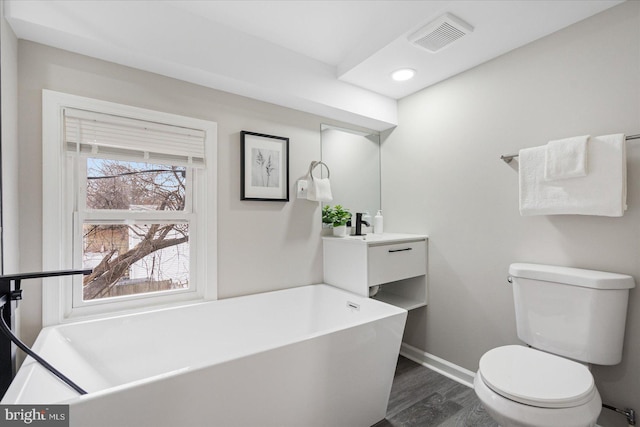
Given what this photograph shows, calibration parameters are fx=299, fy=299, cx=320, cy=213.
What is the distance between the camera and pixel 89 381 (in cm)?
143

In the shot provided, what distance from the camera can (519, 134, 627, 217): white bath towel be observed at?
147 centimetres

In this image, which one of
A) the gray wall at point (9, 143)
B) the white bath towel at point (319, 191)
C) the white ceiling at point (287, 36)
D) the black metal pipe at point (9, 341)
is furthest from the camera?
the white bath towel at point (319, 191)

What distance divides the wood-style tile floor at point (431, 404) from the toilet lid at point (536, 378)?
60 centimetres

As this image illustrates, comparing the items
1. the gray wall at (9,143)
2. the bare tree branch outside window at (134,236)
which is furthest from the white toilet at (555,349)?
the gray wall at (9,143)

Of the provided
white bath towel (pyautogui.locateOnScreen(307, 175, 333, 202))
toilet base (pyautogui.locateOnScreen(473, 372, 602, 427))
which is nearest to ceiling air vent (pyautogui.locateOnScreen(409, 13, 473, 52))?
white bath towel (pyautogui.locateOnScreen(307, 175, 333, 202))

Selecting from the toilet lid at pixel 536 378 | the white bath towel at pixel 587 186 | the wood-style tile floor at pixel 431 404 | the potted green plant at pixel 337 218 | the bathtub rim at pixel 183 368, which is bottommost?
the wood-style tile floor at pixel 431 404

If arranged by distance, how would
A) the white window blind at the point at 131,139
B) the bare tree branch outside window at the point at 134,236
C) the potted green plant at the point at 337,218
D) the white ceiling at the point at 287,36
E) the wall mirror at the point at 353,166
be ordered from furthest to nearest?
the wall mirror at the point at 353,166 < the potted green plant at the point at 337,218 < the bare tree branch outside window at the point at 134,236 < the white window blind at the point at 131,139 < the white ceiling at the point at 287,36

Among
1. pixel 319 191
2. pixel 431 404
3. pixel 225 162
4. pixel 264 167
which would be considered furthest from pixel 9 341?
pixel 431 404

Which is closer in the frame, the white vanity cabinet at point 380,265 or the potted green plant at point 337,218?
the white vanity cabinet at point 380,265

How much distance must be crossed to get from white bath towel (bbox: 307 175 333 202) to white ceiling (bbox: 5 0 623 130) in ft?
1.97

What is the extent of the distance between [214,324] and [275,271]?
1.91 ft

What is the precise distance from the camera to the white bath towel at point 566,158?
1546 mm

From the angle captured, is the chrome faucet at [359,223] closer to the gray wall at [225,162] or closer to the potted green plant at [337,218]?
the potted green plant at [337,218]

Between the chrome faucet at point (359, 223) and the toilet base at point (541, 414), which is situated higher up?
the chrome faucet at point (359, 223)
